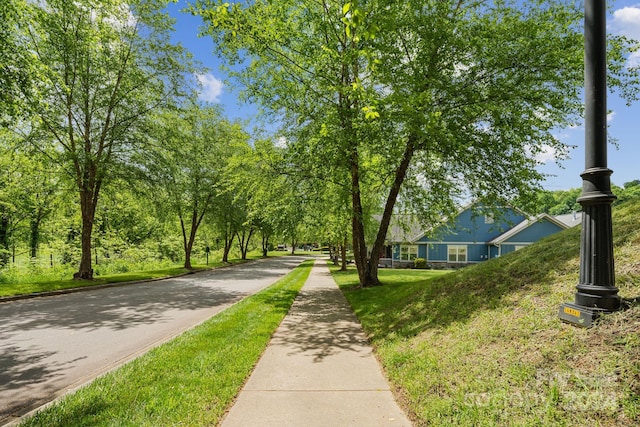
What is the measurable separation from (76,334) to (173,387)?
15.6 feet

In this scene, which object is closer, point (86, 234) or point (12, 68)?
point (12, 68)

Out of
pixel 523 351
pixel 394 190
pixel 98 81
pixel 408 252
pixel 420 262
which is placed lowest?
pixel 420 262

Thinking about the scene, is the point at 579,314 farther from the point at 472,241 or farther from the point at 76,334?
the point at 472,241

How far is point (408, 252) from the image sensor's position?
3750 centimetres

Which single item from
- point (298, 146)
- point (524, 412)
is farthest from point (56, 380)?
point (298, 146)

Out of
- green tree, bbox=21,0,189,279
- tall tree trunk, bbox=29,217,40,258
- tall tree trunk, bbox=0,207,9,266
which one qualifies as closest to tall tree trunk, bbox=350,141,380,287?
green tree, bbox=21,0,189,279

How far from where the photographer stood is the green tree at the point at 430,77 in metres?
9.45

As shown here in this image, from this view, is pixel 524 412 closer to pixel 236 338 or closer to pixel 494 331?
pixel 494 331

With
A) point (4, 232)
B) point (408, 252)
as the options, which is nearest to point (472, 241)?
point (408, 252)

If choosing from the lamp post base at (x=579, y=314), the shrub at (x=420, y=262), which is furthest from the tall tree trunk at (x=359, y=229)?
the shrub at (x=420, y=262)

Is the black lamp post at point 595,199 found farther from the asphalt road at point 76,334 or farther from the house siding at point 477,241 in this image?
the house siding at point 477,241

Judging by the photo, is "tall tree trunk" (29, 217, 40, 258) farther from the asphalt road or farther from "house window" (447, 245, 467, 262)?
"house window" (447, 245, 467, 262)

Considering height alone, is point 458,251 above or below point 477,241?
below

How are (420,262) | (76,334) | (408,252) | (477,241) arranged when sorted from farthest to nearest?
(408,252), (477,241), (420,262), (76,334)
